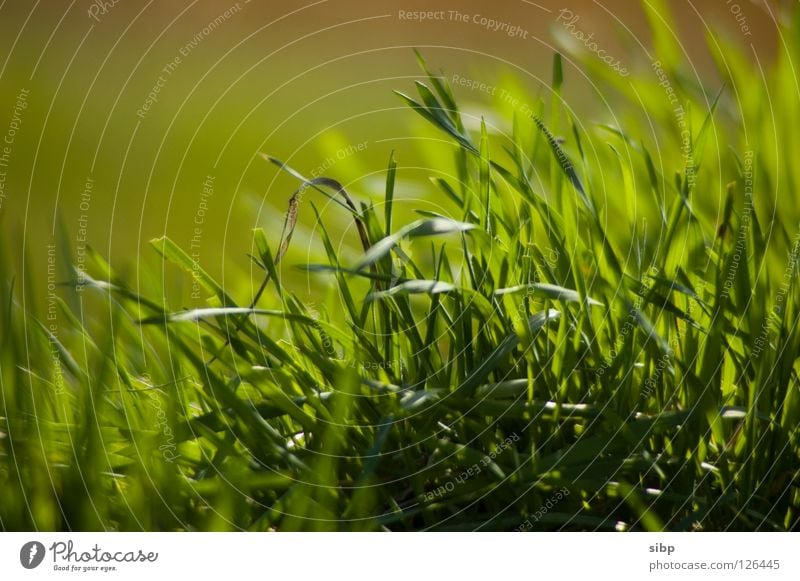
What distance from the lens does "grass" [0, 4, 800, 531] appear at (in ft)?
1.14

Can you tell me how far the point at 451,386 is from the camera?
376mm

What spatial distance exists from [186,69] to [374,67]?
0.10 m

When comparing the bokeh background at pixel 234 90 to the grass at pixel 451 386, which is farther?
the bokeh background at pixel 234 90

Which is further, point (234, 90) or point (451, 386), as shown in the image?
point (234, 90)

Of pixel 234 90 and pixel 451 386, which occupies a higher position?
pixel 234 90

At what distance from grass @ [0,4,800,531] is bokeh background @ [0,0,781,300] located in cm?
7

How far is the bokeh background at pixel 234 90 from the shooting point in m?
0.45

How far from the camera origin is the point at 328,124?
48cm

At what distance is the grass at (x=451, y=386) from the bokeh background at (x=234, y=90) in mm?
68

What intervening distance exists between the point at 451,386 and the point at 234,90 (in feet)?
0.77

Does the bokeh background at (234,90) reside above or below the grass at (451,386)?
above

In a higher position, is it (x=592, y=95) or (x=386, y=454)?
(x=592, y=95)

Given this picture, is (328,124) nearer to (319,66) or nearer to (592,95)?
(319,66)
